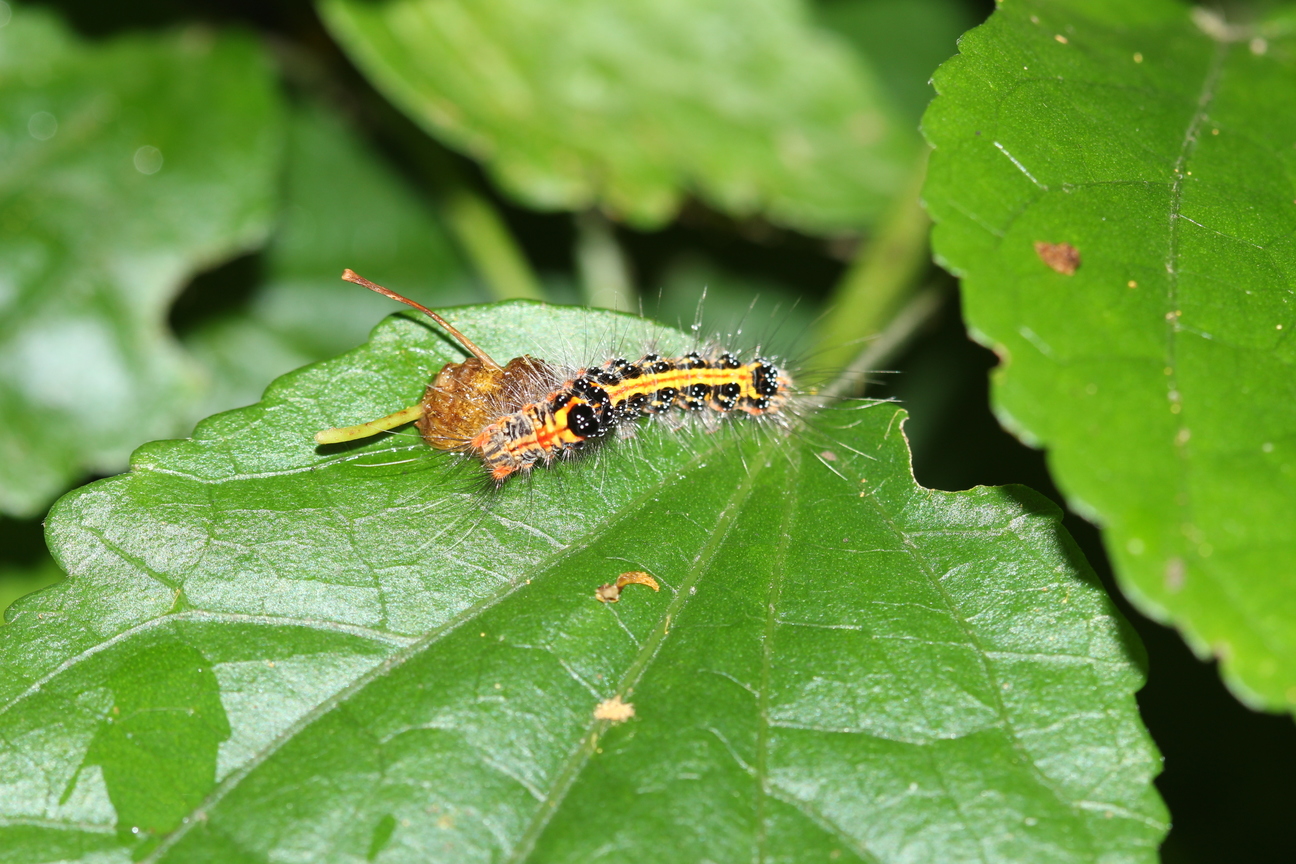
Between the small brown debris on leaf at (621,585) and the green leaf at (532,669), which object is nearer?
the green leaf at (532,669)

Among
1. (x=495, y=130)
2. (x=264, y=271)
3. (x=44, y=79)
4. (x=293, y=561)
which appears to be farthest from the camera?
(x=264, y=271)

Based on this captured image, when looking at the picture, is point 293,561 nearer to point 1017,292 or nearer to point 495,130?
point 1017,292

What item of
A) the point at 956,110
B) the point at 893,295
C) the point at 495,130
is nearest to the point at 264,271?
the point at 495,130

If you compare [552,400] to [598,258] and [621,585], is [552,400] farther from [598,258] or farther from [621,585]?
→ [598,258]

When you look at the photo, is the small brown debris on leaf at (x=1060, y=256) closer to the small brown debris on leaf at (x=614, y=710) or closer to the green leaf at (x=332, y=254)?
the small brown debris on leaf at (x=614, y=710)

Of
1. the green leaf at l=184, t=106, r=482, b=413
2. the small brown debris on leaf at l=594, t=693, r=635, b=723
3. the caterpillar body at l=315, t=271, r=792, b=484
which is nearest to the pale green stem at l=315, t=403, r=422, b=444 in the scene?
the caterpillar body at l=315, t=271, r=792, b=484

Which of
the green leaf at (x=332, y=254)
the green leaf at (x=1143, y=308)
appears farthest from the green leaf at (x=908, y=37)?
the green leaf at (x=1143, y=308)
